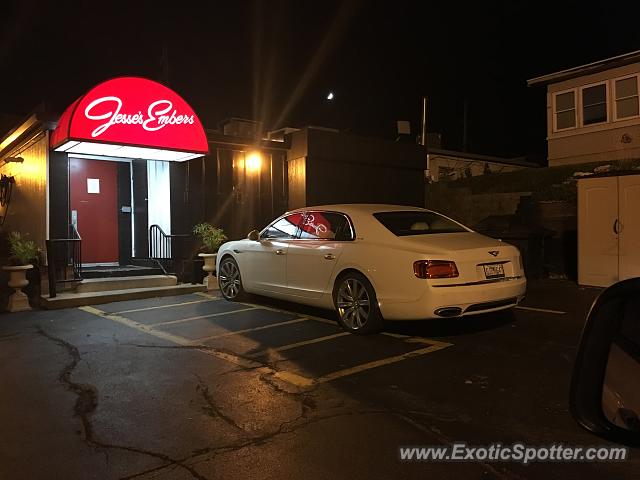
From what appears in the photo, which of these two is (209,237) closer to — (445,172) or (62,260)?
(62,260)

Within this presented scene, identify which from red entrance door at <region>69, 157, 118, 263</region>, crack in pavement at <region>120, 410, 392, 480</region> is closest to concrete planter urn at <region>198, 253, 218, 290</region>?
red entrance door at <region>69, 157, 118, 263</region>

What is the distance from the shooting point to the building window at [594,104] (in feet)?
58.8

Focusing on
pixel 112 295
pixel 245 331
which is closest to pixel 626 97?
pixel 245 331

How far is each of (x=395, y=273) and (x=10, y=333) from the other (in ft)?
17.3

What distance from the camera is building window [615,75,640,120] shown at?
56.0 ft

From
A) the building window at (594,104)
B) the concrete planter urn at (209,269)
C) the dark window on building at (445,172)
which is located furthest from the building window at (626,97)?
the concrete planter urn at (209,269)

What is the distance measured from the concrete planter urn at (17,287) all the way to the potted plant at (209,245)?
3207mm

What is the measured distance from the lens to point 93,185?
11.9m

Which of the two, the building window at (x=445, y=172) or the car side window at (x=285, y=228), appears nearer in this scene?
the car side window at (x=285, y=228)

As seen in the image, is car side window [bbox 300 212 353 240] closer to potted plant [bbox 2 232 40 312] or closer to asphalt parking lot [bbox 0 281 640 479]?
asphalt parking lot [bbox 0 281 640 479]

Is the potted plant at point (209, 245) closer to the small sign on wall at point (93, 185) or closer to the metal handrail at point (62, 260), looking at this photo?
the metal handrail at point (62, 260)

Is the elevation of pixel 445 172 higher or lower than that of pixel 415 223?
higher

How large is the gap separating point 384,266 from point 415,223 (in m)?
1.09

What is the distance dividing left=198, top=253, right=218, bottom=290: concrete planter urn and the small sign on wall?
3340 mm
